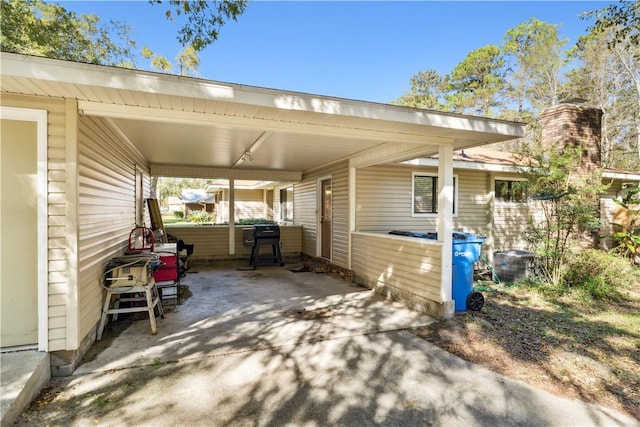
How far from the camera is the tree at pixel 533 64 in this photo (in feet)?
49.9

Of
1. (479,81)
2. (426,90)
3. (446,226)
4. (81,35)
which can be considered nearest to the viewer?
(446,226)

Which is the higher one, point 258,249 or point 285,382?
point 258,249

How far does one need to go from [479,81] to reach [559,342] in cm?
1836

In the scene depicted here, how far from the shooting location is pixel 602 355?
10.1 ft

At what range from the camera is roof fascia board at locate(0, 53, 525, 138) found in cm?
227

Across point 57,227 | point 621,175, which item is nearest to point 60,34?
point 57,227

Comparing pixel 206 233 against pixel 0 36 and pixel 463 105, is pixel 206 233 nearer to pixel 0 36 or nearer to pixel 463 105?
pixel 0 36

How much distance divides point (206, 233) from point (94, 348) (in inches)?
213

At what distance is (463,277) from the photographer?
4.30m

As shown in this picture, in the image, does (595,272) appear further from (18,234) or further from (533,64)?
(533,64)

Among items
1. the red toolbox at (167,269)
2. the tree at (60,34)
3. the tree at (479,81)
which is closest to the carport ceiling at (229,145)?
the red toolbox at (167,269)

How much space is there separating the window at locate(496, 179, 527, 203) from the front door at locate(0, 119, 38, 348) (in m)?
8.75

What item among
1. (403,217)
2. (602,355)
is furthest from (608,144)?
(602,355)

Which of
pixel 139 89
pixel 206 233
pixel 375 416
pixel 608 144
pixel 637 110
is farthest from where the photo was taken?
pixel 608 144
